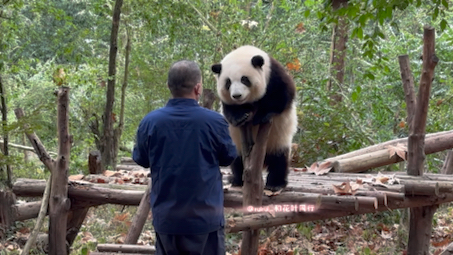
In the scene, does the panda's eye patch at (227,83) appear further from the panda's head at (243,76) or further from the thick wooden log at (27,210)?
the thick wooden log at (27,210)

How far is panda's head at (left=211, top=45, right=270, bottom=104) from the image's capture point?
143 inches

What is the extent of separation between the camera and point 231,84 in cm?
369

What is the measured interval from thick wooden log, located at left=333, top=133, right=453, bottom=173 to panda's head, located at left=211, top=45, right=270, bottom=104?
1886 mm

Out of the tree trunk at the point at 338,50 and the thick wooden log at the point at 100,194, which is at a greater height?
the tree trunk at the point at 338,50

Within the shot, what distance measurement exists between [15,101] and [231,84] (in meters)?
5.23

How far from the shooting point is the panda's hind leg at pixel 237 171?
4.15 m

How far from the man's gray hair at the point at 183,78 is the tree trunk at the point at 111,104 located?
14.7 ft

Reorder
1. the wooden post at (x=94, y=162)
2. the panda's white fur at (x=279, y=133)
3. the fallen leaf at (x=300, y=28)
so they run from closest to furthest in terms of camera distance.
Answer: the panda's white fur at (x=279, y=133)
the wooden post at (x=94, y=162)
the fallen leaf at (x=300, y=28)

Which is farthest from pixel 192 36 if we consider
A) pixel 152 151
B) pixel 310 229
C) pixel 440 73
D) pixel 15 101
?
pixel 152 151

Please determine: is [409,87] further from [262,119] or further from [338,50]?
[338,50]

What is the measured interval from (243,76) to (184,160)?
4.84 ft

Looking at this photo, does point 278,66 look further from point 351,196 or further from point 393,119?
point 393,119

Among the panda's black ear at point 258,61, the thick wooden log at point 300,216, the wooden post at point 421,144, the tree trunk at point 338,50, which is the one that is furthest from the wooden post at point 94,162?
the tree trunk at point 338,50

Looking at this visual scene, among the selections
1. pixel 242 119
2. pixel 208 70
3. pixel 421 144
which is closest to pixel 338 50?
pixel 208 70
